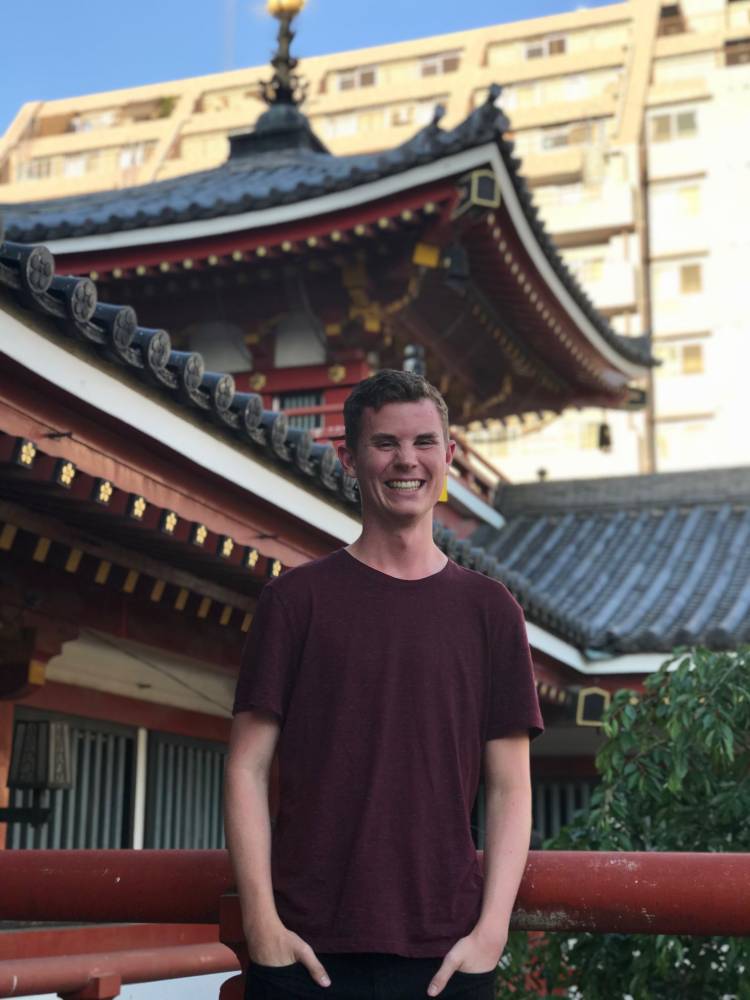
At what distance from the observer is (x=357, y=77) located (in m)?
48.9

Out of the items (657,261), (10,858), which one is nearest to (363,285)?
(10,858)

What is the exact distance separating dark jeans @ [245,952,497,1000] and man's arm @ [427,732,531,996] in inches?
1.2

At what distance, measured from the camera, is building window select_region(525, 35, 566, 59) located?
46594 mm

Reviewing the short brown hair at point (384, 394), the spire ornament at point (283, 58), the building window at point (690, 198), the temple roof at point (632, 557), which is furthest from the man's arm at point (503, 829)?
the building window at point (690, 198)

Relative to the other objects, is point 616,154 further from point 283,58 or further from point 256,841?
point 256,841

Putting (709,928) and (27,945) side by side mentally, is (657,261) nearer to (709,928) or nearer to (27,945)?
(27,945)

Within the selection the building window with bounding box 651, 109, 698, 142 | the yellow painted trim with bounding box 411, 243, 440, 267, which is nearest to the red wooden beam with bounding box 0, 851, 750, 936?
the yellow painted trim with bounding box 411, 243, 440, 267

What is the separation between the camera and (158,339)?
5.30m

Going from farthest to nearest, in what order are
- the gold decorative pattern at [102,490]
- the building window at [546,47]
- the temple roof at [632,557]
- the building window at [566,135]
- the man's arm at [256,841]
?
the building window at [546,47], the building window at [566,135], the temple roof at [632,557], the gold decorative pattern at [102,490], the man's arm at [256,841]

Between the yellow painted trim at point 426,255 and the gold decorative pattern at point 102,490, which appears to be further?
→ the yellow painted trim at point 426,255

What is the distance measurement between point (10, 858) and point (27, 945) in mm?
4029

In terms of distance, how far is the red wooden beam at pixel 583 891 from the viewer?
104 inches

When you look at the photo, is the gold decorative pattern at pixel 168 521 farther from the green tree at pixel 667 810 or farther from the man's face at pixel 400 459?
the man's face at pixel 400 459

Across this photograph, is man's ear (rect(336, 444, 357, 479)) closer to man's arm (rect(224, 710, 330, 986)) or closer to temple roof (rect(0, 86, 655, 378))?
man's arm (rect(224, 710, 330, 986))
